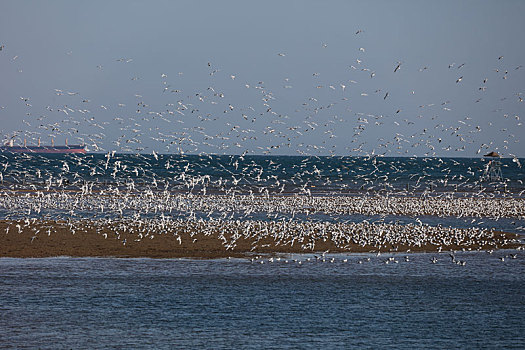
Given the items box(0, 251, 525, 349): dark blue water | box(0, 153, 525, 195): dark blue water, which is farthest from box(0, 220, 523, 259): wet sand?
box(0, 153, 525, 195): dark blue water

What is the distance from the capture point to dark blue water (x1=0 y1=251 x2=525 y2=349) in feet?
57.8

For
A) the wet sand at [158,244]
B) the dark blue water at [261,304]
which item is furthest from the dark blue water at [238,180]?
the dark blue water at [261,304]

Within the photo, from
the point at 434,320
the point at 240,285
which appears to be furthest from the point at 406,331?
the point at 240,285

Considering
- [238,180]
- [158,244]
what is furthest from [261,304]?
[238,180]

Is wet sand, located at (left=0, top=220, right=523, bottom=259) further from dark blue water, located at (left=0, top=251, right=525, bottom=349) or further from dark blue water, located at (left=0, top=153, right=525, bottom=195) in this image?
dark blue water, located at (left=0, top=153, right=525, bottom=195)

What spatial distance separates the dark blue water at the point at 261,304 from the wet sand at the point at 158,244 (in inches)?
74.3

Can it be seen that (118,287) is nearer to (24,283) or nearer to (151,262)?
(24,283)

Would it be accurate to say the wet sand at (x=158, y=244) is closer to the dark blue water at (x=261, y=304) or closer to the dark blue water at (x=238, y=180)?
the dark blue water at (x=261, y=304)

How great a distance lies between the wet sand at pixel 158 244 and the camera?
30562 millimetres

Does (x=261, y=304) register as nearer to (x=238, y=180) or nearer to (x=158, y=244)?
(x=158, y=244)

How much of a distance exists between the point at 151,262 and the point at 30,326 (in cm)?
1036

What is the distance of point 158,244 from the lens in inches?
1300

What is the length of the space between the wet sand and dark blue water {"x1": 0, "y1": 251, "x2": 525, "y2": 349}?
74.3 inches

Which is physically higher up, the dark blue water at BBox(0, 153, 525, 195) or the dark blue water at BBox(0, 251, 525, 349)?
the dark blue water at BBox(0, 153, 525, 195)
